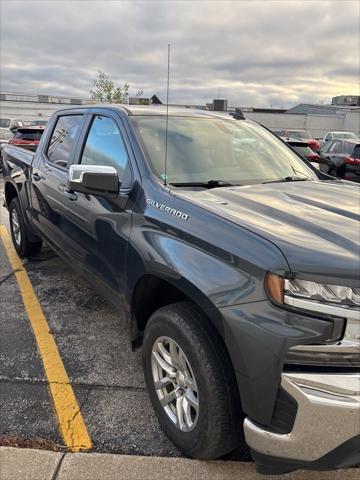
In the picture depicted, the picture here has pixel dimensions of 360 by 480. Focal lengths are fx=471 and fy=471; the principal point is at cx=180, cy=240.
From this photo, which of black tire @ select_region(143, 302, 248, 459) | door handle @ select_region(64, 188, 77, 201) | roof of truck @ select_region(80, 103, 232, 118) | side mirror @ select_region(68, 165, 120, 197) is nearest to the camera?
black tire @ select_region(143, 302, 248, 459)

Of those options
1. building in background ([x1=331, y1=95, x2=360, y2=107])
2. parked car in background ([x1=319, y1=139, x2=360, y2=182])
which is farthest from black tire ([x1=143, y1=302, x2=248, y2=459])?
building in background ([x1=331, y1=95, x2=360, y2=107])

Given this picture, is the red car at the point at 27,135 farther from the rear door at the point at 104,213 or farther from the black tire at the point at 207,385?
the black tire at the point at 207,385

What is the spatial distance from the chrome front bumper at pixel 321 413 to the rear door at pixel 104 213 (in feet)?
4.65

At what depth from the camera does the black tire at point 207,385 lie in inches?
85.0

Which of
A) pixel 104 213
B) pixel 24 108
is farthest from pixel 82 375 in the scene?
pixel 24 108

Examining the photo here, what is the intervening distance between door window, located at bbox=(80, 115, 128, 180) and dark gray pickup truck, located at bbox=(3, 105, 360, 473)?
2cm

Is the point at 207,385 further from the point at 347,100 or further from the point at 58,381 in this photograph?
the point at 347,100

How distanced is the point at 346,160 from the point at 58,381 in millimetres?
11154

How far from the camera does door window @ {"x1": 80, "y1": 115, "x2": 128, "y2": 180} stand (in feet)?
10.6

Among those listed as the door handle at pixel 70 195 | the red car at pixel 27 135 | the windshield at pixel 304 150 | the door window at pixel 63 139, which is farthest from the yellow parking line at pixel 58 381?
the red car at pixel 27 135

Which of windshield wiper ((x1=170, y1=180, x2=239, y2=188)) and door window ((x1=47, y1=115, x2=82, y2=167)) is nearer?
windshield wiper ((x1=170, y1=180, x2=239, y2=188))

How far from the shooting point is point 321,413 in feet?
5.93

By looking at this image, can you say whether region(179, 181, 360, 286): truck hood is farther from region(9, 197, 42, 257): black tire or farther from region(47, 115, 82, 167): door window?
region(9, 197, 42, 257): black tire

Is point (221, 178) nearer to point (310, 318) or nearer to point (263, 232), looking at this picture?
point (263, 232)
